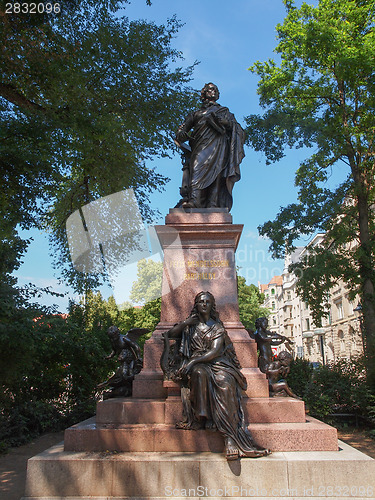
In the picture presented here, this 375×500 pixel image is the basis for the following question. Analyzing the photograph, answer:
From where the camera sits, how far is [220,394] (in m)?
4.64

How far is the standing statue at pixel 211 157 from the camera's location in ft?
23.5

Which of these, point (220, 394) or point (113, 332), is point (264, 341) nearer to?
point (220, 394)

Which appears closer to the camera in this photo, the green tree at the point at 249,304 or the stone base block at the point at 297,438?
the stone base block at the point at 297,438

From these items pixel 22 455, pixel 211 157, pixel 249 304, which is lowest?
pixel 22 455

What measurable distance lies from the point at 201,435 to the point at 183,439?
8.1 inches

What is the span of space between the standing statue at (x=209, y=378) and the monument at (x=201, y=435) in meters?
0.01

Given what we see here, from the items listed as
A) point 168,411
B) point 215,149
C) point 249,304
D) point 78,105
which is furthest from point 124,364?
point 249,304

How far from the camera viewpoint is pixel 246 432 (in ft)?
15.3

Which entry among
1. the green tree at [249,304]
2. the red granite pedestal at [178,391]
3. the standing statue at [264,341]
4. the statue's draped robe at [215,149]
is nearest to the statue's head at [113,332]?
the red granite pedestal at [178,391]

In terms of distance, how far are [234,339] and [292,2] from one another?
17389 millimetres

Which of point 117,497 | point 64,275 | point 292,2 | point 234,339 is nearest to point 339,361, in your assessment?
point 234,339

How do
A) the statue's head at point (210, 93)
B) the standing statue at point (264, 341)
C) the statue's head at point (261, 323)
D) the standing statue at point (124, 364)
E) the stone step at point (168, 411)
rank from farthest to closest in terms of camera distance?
1. the statue's head at point (210, 93)
2. the statue's head at point (261, 323)
3. the standing statue at point (264, 341)
4. the standing statue at point (124, 364)
5. the stone step at point (168, 411)

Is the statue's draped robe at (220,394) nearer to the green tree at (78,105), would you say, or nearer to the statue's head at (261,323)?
the statue's head at (261,323)

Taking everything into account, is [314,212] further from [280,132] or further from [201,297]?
[201,297]
